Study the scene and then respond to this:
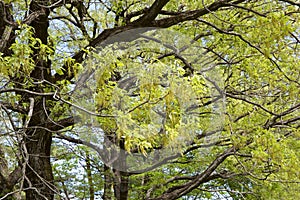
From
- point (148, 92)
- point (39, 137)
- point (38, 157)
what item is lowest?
point (148, 92)

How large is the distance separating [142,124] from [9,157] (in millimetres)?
3647

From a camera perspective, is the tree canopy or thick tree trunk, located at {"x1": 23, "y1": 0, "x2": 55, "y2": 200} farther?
thick tree trunk, located at {"x1": 23, "y1": 0, "x2": 55, "y2": 200}

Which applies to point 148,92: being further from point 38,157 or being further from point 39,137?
point 38,157

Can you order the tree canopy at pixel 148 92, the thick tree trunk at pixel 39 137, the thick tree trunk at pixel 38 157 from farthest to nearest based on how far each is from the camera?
the thick tree trunk at pixel 38 157 → the thick tree trunk at pixel 39 137 → the tree canopy at pixel 148 92

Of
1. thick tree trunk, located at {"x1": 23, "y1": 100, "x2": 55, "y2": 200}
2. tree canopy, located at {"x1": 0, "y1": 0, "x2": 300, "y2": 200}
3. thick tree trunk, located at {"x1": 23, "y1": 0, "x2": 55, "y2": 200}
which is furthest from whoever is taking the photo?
thick tree trunk, located at {"x1": 23, "y1": 100, "x2": 55, "y2": 200}

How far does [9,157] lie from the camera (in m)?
6.00

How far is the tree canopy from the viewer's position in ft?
9.46

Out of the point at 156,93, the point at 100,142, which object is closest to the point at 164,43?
the point at 100,142

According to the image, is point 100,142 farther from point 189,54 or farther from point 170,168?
point 170,168

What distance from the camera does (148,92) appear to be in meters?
2.58

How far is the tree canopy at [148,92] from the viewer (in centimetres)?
288

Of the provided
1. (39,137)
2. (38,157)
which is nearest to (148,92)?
(39,137)

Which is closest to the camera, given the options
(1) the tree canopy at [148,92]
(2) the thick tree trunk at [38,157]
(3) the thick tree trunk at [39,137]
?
(1) the tree canopy at [148,92]

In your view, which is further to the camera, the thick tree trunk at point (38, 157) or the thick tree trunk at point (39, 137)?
the thick tree trunk at point (38, 157)
